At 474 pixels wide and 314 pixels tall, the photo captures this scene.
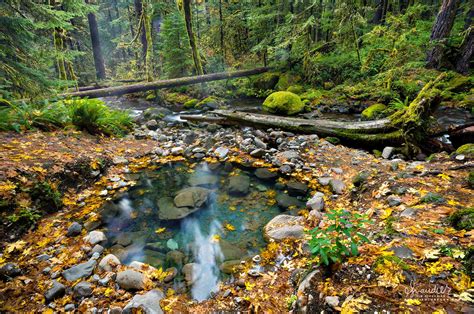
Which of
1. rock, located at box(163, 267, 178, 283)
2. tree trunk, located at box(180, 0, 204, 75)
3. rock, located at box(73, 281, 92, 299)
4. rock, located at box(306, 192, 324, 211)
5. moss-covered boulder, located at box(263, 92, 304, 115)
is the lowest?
rock, located at box(163, 267, 178, 283)

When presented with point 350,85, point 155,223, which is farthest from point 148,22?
point 155,223

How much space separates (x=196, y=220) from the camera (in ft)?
14.0

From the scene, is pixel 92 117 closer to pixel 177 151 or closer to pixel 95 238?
pixel 177 151

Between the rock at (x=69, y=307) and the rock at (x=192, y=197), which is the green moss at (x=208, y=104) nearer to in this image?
the rock at (x=192, y=197)

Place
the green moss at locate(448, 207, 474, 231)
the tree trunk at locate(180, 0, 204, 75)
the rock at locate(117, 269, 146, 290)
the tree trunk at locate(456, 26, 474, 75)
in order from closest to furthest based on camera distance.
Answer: the green moss at locate(448, 207, 474, 231) < the rock at locate(117, 269, 146, 290) < the tree trunk at locate(456, 26, 474, 75) < the tree trunk at locate(180, 0, 204, 75)

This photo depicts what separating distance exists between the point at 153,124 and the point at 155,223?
6172mm

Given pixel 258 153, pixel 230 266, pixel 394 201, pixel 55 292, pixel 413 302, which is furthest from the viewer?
pixel 258 153

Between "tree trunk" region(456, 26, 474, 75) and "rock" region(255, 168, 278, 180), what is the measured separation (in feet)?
35.7

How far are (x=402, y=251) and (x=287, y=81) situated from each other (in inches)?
538

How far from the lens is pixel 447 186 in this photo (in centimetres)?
340

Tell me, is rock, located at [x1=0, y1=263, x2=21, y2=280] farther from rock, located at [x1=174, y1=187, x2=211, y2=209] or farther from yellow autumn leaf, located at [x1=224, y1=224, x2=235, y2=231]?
yellow autumn leaf, located at [x1=224, y1=224, x2=235, y2=231]

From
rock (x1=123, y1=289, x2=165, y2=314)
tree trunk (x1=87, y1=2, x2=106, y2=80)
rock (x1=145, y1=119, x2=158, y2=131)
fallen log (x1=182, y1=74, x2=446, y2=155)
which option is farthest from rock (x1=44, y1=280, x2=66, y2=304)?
tree trunk (x1=87, y1=2, x2=106, y2=80)

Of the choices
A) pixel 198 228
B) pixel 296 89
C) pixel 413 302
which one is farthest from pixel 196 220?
pixel 296 89

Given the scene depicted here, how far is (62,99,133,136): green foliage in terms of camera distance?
262 inches
